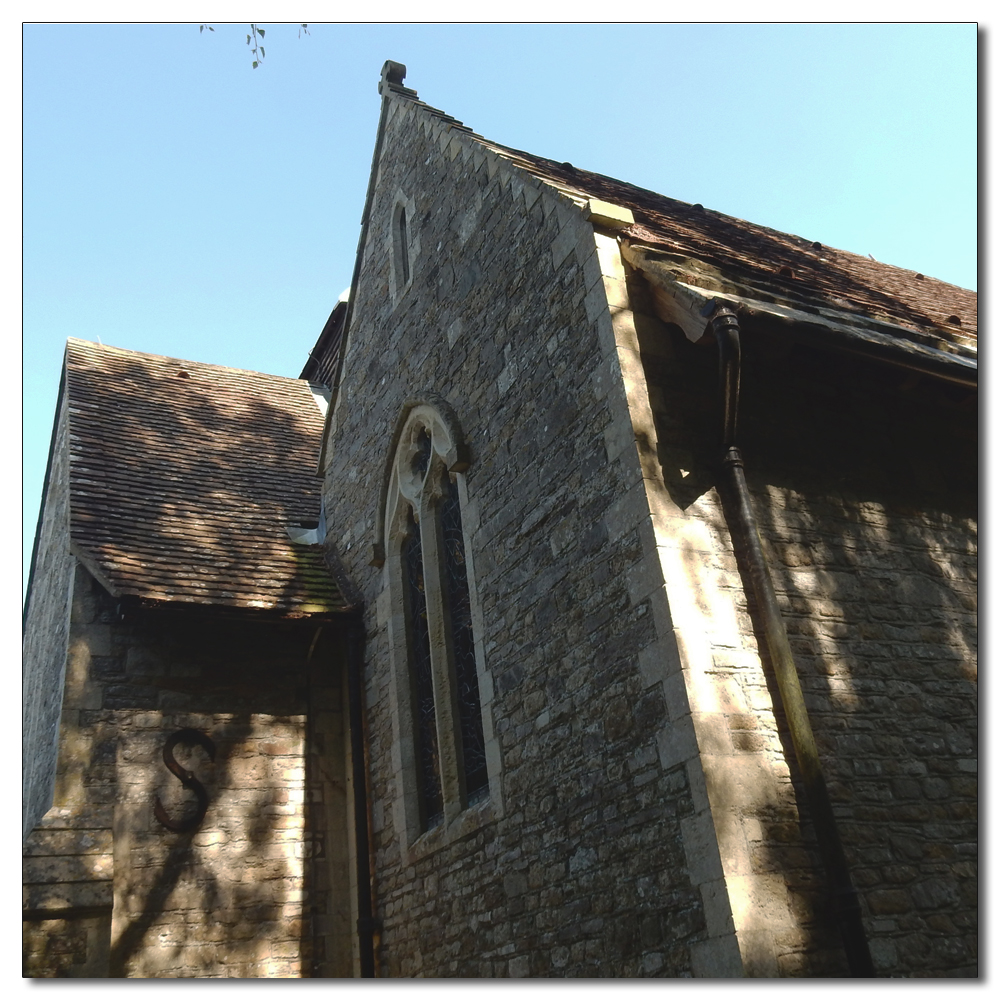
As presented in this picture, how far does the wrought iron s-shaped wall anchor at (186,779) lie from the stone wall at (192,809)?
45mm

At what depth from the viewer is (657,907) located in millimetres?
4277

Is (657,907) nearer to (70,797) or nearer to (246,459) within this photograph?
(70,797)

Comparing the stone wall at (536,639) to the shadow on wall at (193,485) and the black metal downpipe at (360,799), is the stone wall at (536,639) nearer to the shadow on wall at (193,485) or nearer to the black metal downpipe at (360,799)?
the black metal downpipe at (360,799)

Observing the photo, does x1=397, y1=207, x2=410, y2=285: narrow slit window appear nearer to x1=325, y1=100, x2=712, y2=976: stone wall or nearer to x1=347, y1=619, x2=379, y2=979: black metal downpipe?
x1=325, y1=100, x2=712, y2=976: stone wall

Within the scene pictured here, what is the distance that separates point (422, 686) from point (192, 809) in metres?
2.00

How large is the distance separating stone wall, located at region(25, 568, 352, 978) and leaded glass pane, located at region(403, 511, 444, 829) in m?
1.09

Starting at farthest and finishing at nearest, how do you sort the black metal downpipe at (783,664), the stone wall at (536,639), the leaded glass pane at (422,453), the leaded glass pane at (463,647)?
1. the leaded glass pane at (422,453)
2. the leaded glass pane at (463,647)
3. the stone wall at (536,639)
4. the black metal downpipe at (783,664)

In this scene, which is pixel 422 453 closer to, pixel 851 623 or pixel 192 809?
pixel 192 809

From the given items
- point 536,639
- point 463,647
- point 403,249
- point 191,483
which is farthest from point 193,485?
point 536,639

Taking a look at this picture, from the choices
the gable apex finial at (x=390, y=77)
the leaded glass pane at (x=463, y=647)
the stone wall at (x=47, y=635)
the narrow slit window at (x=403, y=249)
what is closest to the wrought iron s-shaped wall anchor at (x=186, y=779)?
the stone wall at (x=47, y=635)

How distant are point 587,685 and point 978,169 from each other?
327 centimetres

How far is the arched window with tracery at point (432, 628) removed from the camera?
648 cm

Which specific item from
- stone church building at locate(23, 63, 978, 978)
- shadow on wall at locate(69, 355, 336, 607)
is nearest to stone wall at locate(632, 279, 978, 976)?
stone church building at locate(23, 63, 978, 978)

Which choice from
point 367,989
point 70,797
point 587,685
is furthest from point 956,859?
point 70,797
